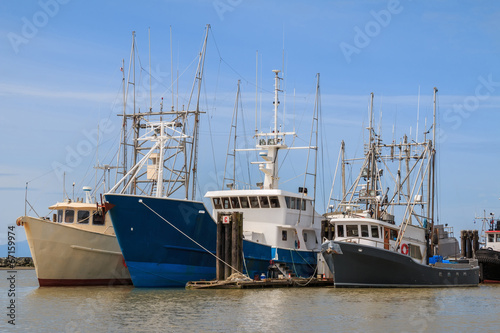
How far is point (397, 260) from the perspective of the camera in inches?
1200

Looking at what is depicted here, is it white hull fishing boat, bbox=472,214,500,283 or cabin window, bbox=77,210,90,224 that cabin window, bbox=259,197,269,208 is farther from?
white hull fishing boat, bbox=472,214,500,283

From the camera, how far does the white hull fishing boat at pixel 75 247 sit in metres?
30.6

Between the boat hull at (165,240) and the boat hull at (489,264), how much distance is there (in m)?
17.4

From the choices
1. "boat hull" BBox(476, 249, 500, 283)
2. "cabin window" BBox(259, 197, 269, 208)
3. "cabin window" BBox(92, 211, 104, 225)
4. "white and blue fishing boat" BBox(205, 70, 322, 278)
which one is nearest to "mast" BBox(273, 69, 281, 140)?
"white and blue fishing boat" BBox(205, 70, 322, 278)

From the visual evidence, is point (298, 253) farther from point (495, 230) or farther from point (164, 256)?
point (495, 230)

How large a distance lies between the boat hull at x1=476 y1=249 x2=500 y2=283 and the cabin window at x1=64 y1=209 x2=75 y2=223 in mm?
23878

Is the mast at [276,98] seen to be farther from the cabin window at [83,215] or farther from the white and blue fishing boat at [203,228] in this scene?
the cabin window at [83,215]

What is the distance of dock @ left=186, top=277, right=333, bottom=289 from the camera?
28.6 meters

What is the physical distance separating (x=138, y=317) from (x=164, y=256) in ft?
30.6

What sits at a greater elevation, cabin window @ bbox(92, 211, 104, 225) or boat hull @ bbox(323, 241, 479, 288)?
cabin window @ bbox(92, 211, 104, 225)

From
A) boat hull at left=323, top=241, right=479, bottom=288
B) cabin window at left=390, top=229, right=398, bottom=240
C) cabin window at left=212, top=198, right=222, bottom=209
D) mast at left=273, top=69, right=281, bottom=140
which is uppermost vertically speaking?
mast at left=273, top=69, right=281, bottom=140

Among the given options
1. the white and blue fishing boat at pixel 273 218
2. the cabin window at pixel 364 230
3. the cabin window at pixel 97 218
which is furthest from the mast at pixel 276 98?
the cabin window at pixel 97 218

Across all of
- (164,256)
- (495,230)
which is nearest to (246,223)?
(164,256)

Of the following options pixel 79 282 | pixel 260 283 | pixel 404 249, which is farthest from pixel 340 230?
pixel 79 282
